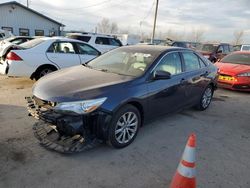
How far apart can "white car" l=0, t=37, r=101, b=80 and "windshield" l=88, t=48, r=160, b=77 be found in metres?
2.78

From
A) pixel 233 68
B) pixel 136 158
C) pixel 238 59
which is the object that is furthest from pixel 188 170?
pixel 238 59

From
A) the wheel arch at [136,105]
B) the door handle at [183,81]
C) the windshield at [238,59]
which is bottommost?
the wheel arch at [136,105]

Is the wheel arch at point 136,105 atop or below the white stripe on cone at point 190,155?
atop

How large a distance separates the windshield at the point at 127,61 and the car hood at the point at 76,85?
0.84 ft

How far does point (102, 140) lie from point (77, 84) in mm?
925

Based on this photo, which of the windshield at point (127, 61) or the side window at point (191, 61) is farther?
the side window at point (191, 61)

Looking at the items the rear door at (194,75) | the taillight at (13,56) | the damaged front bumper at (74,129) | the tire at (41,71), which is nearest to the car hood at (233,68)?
the rear door at (194,75)

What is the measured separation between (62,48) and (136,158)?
5.21 meters

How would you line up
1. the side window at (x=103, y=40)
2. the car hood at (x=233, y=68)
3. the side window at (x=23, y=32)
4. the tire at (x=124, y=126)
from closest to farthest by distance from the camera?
the tire at (x=124, y=126)
the car hood at (x=233, y=68)
the side window at (x=103, y=40)
the side window at (x=23, y=32)

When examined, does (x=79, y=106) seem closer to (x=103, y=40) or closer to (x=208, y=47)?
(x=103, y=40)

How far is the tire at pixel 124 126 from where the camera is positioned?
3625 mm

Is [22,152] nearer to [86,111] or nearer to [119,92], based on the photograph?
[86,111]

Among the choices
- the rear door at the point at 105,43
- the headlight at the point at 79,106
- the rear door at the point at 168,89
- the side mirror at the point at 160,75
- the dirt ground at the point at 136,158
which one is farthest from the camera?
the rear door at the point at 105,43

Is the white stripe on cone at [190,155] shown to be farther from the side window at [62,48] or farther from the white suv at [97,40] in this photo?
the white suv at [97,40]
